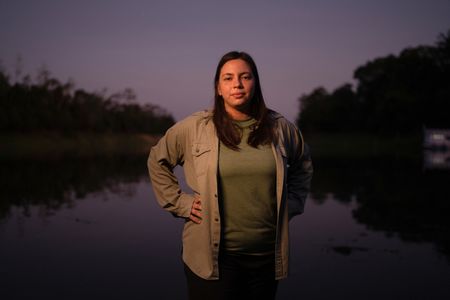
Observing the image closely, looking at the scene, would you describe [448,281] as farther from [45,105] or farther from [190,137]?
[45,105]

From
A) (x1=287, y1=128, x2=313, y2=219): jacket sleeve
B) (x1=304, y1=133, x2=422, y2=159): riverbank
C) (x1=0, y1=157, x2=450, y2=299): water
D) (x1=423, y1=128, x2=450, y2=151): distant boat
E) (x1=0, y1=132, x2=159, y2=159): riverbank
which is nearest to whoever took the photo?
(x1=287, y1=128, x2=313, y2=219): jacket sleeve

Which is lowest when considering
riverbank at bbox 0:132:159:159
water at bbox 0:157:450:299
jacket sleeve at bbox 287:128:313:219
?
riverbank at bbox 0:132:159:159

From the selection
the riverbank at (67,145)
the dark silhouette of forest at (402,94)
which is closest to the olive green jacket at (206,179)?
the riverbank at (67,145)

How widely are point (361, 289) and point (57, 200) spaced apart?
811cm

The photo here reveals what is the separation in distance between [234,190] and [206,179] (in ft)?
0.58

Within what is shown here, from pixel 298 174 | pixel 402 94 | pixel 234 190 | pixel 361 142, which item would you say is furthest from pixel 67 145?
pixel 234 190

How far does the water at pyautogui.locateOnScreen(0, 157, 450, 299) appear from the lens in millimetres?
4658

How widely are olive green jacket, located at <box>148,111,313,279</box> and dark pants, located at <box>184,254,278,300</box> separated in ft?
0.16

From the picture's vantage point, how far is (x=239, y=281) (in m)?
2.41

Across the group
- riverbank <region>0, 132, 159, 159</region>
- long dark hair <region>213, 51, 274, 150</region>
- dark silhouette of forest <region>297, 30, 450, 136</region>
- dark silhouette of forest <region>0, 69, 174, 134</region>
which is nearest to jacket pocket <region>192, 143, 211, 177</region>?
long dark hair <region>213, 51, 274, 150</region>

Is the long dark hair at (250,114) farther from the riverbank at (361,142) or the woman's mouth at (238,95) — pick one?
the riverbank at (361,142)

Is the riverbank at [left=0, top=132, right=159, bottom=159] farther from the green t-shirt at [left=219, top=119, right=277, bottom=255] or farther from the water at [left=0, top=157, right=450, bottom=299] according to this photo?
the green t-shirt at [left=219, top=119, right=277, bottom=255]

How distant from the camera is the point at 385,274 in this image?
5.16m

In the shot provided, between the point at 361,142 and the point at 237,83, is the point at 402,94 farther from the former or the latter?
the point at 237,83
